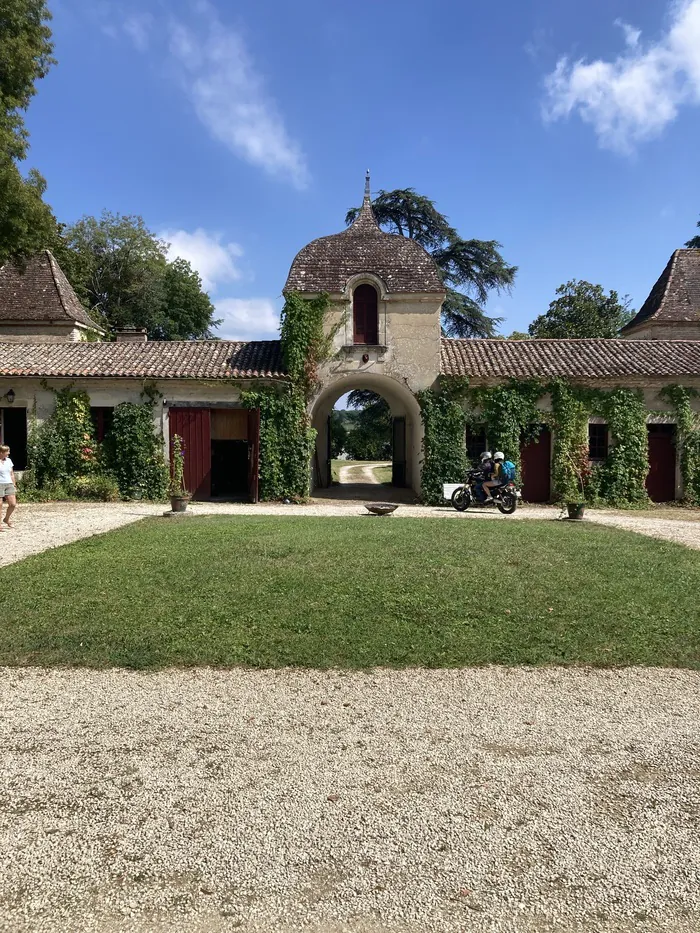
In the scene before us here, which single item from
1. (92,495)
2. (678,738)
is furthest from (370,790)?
(92,495)

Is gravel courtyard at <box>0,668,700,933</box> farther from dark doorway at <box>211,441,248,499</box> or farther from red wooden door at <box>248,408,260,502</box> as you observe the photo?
dark doorway at <box>211,441,248,499</box>

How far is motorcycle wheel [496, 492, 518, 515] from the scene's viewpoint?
15.6 m

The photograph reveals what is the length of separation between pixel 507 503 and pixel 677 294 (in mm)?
17374

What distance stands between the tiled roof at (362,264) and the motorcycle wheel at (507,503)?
7.22 meters

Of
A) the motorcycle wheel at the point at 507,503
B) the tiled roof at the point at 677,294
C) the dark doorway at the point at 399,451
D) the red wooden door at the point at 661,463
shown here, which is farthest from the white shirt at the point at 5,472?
the tiled roof at the point at 677,294

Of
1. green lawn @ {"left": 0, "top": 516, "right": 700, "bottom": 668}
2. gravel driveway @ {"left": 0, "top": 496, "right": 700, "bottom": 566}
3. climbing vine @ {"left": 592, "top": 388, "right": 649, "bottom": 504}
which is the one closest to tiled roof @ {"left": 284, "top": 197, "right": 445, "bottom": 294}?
climbing vine @ {"left": 592, "top": 388, "right": 649, "bottom": 504}

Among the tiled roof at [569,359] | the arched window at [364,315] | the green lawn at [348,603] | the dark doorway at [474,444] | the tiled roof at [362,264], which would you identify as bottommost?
the green lawn at [348,603]

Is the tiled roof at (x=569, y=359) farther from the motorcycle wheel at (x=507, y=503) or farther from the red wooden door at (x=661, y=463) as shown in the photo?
the motorcycle wheel at (x=507, y=503)

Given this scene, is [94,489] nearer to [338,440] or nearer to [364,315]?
→ [364,315]

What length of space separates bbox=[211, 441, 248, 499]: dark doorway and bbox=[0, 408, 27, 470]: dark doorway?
5.96m

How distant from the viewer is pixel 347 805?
3293 millimetres

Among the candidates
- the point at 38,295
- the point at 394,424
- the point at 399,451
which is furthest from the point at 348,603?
the point at 38,295

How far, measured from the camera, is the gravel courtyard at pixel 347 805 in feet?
8.49

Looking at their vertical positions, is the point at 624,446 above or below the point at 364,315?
below
